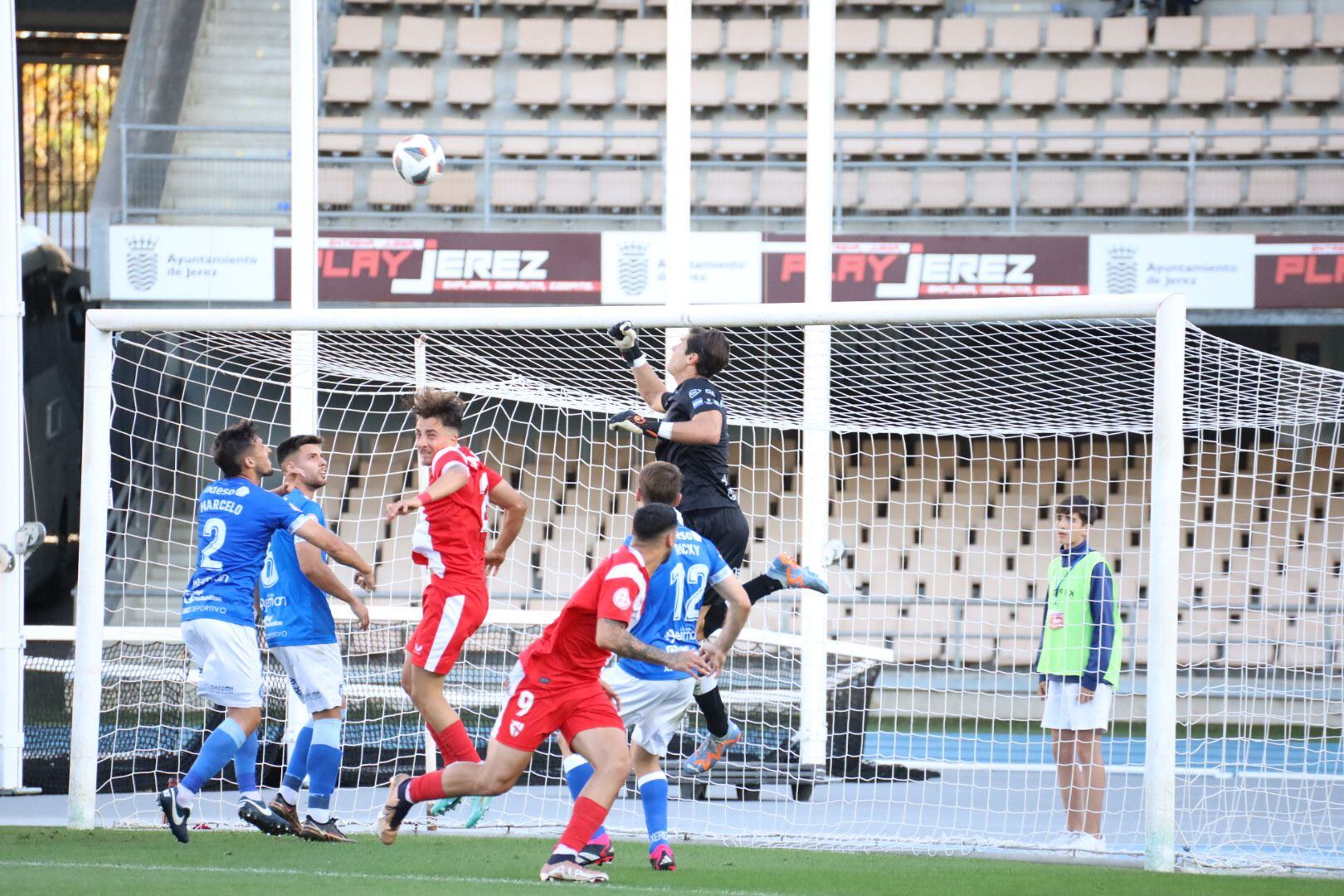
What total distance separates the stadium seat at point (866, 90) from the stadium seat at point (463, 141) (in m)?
4.33

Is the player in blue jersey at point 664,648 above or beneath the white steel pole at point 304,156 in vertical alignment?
beneath

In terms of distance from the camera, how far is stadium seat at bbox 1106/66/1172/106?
17.4 metres

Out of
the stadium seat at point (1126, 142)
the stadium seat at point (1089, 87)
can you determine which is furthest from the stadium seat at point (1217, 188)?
the stadium seat at point (1089, 87)

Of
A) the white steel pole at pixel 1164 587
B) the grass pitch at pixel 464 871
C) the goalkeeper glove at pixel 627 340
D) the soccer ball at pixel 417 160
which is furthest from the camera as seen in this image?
the soccer ball at pixel 417 160

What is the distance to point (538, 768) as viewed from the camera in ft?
30.8

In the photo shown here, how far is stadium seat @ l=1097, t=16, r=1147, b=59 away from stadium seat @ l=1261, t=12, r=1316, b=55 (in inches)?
55.9

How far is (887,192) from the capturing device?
16.2 meters

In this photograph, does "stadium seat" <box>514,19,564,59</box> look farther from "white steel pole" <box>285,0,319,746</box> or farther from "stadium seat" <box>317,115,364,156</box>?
"white steel pole" <box>285,0,319,746</box>

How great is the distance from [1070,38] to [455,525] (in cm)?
1387

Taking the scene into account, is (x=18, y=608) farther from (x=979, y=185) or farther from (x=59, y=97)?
(x=59, y=97)

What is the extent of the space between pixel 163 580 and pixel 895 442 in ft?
25.7

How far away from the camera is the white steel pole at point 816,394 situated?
8.31 meters

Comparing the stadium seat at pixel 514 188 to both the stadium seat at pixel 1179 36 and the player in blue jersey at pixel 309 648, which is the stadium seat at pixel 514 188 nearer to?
the stadium seat at pixel 1179 36

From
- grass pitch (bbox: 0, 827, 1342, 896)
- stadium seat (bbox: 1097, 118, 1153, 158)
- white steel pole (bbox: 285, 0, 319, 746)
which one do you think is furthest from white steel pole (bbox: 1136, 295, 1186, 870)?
stadium seat (bbox: 1097, 118, 1153, 158)
